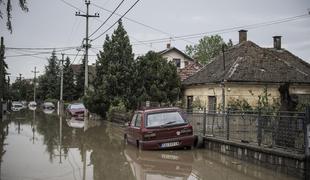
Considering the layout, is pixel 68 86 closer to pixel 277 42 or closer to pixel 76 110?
pixel 76 110

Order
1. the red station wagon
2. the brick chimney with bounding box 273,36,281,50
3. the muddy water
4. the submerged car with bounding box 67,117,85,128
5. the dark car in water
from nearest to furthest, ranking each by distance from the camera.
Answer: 1. the muddy water
2. the red station wagon
3. the submerged car with bounding box 67,117,85,128
4. the brick chimney with bounding box 273,36,281,50
5. the dark car in water

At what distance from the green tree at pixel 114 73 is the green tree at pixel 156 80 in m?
1.17

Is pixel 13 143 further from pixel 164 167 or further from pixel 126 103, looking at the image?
pixel 126 103

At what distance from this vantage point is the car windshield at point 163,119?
15.7 meters

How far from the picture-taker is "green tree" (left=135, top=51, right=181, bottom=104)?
104ft

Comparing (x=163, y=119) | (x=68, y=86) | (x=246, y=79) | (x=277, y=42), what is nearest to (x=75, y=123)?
(x=246, y=79)

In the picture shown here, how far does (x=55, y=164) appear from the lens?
12289 mm

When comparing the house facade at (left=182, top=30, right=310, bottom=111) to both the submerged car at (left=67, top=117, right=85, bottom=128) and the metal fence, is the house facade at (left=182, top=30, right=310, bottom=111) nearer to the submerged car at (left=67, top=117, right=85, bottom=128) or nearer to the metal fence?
the submerged car at (left=67, top=117, right=85, bottom=128)

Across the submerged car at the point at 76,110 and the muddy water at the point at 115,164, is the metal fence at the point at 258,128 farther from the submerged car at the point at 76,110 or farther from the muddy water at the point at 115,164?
the submerged car at the point at 76,110

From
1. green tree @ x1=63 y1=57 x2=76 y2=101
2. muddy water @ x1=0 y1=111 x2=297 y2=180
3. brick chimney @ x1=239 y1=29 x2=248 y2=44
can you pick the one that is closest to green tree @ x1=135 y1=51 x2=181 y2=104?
brick chimney @ x1=239 y1=29 x2=248 y2=44

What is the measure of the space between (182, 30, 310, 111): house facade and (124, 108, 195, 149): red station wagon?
11456 mm

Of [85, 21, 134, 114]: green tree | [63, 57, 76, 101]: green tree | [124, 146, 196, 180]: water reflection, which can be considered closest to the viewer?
[124, 146, 196, 180]: water reflection

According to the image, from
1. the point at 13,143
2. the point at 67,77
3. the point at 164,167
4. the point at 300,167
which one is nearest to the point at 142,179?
the point at 164,167

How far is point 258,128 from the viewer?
12.5 m
